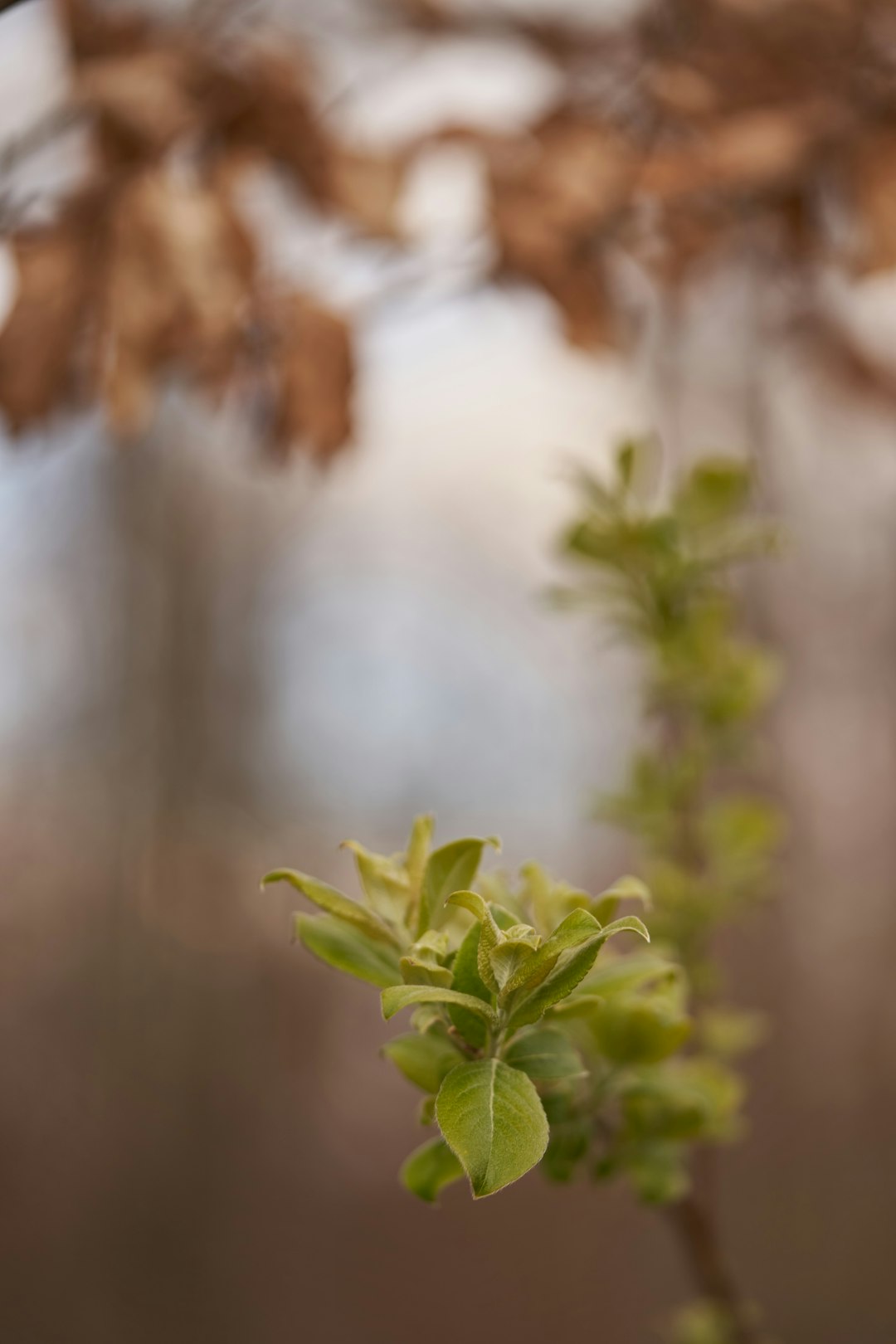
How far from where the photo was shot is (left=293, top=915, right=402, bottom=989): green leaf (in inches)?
6.7

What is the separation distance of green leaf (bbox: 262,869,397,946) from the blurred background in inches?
26.3

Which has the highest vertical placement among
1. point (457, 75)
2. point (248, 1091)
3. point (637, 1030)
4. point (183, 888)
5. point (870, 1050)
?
point (457, 75)

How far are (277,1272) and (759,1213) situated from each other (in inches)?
16.6

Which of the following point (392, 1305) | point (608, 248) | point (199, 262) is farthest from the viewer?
point (392, 1305)

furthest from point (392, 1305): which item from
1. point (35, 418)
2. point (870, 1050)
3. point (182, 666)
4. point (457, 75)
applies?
point (457, 75)

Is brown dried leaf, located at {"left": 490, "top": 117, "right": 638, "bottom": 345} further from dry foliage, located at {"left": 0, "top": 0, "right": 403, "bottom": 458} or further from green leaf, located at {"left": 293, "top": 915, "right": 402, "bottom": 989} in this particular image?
green leaf, located at {"left": 293, "top": 915, "right": 402, "bottom": 989}

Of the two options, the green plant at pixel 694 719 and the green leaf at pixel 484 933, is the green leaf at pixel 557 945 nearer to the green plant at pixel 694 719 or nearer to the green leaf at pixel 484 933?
the green leaf at pixel 484 933

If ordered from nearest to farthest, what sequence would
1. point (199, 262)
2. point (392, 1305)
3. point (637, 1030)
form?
point (637, 1030)
point (199, 262)
point (392, 1305)

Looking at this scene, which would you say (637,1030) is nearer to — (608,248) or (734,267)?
(608,248)

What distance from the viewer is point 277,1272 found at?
85 cm

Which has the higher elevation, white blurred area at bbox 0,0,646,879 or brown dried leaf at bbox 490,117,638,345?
white blurred area at bbox 0,0,646,879

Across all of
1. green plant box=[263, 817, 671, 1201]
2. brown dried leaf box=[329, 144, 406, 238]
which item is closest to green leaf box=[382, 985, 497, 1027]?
green plant box=[263, 817, 671, 1201]

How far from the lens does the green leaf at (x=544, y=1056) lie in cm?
16

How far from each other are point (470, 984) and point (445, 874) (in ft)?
0.09
